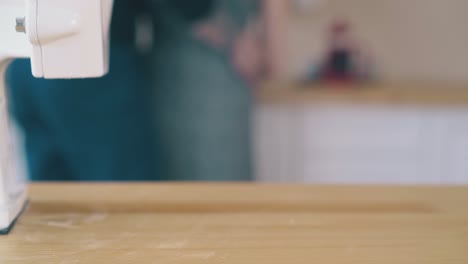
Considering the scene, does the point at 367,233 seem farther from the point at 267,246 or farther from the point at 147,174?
the point at 147,174

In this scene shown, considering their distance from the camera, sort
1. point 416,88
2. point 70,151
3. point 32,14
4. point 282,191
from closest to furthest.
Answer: point 32,14 → point 282,191 → point 70,151 → point 416,88

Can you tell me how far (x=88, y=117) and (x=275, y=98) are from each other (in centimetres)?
79

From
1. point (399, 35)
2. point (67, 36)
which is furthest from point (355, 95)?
point (67, 36)

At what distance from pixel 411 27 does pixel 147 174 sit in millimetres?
1311

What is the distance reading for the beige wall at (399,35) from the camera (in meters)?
2.16

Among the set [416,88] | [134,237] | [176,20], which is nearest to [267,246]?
[134,237]

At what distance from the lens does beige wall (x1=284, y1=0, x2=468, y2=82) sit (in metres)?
2.16

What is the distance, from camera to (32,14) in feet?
1.90

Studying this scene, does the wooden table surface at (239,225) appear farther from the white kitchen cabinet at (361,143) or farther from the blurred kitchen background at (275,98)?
the white kitchen cabinet at (361,143)

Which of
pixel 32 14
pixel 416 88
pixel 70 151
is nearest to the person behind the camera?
pixel 32 14

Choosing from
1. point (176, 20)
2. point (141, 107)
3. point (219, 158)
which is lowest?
point (219, 158)

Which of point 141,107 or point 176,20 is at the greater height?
point 176,20

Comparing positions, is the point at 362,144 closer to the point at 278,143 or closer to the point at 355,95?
the point at 355,95

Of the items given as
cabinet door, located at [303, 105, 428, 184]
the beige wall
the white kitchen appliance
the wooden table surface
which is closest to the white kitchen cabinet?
cabinet door, located at [303, 105, 428, 184]
